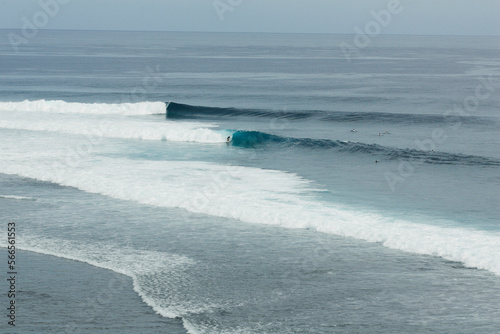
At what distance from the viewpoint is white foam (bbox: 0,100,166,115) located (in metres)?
42.3

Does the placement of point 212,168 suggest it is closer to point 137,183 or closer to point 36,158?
point 137,183

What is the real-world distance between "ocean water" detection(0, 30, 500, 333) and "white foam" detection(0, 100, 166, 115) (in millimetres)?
371

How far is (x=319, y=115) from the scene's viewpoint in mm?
40562

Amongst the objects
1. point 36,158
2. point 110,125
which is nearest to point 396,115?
point 110,125

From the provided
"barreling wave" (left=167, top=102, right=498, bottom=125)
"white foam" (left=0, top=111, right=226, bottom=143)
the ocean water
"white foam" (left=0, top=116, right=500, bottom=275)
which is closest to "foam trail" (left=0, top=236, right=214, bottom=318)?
the ocean water

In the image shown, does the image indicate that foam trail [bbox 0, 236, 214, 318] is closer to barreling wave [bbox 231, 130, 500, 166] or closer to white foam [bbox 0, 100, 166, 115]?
barreling wave [bbox 231, 130, 500, 166]

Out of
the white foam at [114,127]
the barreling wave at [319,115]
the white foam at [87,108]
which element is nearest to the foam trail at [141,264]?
the white foam at [114,127]

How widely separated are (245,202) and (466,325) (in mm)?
8963

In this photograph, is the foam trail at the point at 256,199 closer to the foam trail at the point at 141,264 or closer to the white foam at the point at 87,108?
the foam trail at the point at 141,264

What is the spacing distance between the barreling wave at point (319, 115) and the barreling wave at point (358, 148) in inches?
319

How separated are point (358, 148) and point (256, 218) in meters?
12.9

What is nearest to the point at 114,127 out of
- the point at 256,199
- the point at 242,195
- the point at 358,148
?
the point at 358,148

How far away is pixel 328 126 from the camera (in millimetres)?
36969

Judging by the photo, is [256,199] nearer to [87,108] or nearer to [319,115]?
[319,115]
